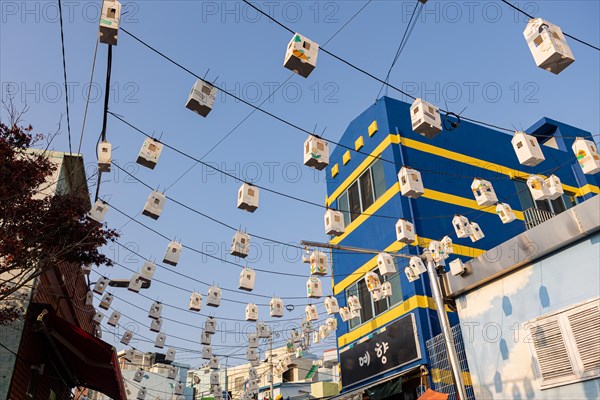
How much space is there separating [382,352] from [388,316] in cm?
105

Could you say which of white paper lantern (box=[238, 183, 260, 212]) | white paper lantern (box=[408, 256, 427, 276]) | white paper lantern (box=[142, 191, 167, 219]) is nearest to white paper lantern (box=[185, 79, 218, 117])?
white paper lantern (box=[238, 183, 260, 212])

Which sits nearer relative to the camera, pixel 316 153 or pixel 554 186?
pixel 316 153

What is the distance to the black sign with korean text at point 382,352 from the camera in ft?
43.0

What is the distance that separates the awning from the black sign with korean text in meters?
6.98

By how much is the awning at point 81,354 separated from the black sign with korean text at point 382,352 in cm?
698

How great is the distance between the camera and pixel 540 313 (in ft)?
31.8

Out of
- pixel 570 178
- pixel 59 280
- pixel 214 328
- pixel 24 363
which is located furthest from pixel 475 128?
pixel 24 363

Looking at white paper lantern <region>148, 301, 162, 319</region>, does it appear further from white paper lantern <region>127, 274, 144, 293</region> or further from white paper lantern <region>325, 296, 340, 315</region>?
white paper lantern <region>325, 296, 340, 315</region>

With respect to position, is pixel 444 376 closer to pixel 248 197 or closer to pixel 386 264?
pixel 386 264

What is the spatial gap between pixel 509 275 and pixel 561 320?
5.12 feet

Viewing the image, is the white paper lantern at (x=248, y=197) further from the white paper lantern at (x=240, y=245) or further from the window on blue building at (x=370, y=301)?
the window on blue building at (x=370, y=301)

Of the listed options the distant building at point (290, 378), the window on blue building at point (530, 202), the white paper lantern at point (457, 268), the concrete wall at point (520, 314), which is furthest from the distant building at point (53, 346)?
the distant building at point (290, 378)

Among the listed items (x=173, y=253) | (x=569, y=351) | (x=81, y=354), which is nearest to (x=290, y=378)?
(x=81, y=354)

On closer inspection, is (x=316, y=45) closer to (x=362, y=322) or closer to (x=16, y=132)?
(x=16, y=132)
